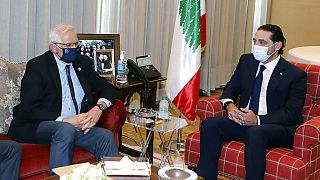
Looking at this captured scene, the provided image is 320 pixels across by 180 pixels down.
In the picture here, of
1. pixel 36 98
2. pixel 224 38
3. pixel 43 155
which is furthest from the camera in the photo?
pixel 224 38

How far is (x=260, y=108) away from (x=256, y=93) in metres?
0.11

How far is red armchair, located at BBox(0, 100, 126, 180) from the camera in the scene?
2.92 m

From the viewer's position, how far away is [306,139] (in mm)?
3080

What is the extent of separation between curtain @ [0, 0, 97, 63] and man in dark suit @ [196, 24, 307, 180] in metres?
1.74

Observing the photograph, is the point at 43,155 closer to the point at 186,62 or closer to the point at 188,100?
Answer: the point at 188,100

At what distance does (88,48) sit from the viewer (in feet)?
13.1

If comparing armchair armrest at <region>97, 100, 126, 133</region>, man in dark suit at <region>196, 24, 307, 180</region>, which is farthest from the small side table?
man in dark suit at <region>196, 24, 307, 180</region>

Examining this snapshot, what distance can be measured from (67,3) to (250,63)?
6.09ft

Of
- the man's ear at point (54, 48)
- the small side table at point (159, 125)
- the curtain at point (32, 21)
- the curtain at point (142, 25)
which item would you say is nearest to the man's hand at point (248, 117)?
the small side table at point (159, 125)

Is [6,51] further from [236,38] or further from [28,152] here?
[236,38]

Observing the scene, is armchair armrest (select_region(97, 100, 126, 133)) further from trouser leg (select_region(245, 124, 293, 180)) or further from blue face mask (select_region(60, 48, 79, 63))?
trouser leg (select_region(245, 124, 293, 180))

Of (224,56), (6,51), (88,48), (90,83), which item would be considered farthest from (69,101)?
(224,56)

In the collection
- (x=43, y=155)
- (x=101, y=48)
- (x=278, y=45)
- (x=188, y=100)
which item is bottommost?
(x=43, y=155)

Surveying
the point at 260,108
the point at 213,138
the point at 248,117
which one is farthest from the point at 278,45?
the point at 213,138
